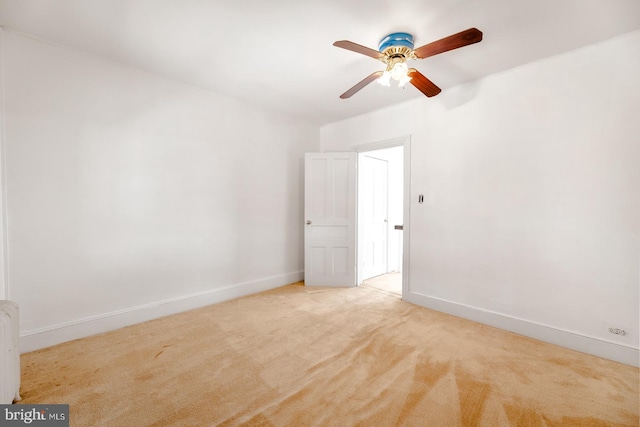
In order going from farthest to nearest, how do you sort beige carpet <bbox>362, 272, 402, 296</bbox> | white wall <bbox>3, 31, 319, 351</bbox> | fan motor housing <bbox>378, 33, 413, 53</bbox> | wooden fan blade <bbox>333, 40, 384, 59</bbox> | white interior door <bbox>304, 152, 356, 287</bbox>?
white interior door <bbox>304, 152, 356, 287</bbox>, beige carpet <bbox>362, 272, 402, 296</bbox>, white wall <bbox>3, 31, 319, 351</bbox>, fan motor housing <bbox>378, 33, 413, 53</bbox>, wooden fan blade <bbox>333, 40, 384, 59</bbox>

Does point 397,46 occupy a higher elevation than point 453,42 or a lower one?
higher

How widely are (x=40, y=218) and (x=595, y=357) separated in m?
4.99

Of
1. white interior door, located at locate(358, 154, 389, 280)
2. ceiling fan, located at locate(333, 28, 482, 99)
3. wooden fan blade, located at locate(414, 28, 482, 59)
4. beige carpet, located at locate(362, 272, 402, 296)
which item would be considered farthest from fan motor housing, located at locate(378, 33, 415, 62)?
beige carpet, located at locate(362, 272, 402, 296)

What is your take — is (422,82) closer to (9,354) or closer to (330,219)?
(330,219)

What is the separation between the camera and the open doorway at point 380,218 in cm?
445

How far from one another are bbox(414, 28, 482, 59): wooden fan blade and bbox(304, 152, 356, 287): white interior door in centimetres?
226

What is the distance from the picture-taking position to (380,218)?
5.08 meters

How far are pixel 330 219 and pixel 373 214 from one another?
0.97 meters

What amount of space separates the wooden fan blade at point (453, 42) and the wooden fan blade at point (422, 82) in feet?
0.67

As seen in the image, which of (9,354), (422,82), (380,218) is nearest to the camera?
(9,354)

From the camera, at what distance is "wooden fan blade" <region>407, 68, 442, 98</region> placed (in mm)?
2383

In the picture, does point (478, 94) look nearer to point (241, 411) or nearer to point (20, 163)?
point (241, 411)

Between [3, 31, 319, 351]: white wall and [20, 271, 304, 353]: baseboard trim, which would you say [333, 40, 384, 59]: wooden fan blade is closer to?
[3, 31, 319, 351]: white wall

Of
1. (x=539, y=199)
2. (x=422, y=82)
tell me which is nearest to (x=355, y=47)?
(x=422, y=82)
